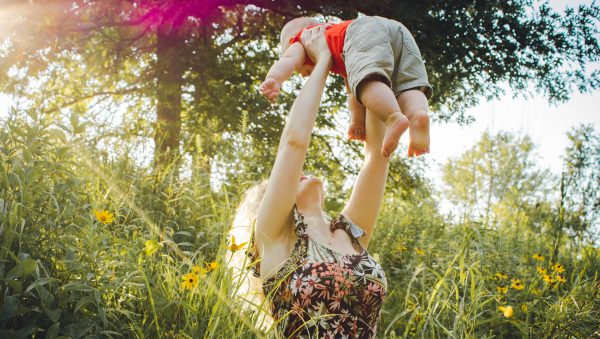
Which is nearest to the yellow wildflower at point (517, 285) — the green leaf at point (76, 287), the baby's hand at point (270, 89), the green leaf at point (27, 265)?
the baby's hand at point (270, 89)

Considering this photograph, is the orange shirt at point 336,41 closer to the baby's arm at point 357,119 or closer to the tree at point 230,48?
the baby's arm at point 357,119

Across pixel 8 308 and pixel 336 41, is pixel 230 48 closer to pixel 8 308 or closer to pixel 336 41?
pixel 336 41

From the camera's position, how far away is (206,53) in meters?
6.37

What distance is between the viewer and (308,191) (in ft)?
7.25

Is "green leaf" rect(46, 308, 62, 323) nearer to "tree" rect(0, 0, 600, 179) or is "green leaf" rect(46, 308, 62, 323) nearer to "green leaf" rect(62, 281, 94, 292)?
"green leaf" rect(62, 281, 94, 292)

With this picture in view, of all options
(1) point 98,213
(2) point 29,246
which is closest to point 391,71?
(1) point 98,213

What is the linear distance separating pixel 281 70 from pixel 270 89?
0.15 metres

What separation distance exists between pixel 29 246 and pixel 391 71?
59.8 inches

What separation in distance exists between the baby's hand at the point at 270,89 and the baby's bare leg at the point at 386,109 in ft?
1.15

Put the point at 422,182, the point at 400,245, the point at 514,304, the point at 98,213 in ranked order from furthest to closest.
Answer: the point at 422,182, the point at 400,245, the point at 514,304, the point at 98,213

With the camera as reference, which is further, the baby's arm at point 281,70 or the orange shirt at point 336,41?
the orange shirt at point 336,41

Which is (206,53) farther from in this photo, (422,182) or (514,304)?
(514,304)

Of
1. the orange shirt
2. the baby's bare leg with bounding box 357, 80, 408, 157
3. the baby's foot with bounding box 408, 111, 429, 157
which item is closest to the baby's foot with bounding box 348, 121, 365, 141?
the orange shirt

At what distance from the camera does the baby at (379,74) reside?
186 cm
